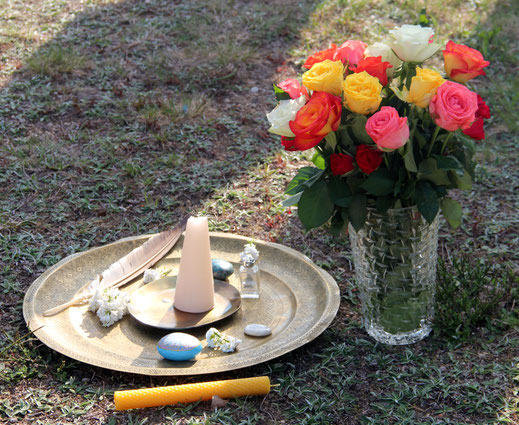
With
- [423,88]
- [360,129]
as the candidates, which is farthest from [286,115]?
[423,88]

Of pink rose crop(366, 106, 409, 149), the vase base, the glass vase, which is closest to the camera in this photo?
pink rose crop(366, 106, 409, 149)

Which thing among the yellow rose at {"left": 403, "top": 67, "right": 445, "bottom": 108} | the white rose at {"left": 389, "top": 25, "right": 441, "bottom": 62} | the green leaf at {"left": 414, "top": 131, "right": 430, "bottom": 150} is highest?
the white rose at {"left": 389, "top": 25, "right": 441, "bottom": 62}

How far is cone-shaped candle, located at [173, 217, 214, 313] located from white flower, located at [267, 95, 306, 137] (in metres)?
0.51

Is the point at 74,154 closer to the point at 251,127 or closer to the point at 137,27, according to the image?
the point at 251,127

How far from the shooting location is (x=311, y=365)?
261 cm

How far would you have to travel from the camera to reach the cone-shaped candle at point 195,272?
2.61m

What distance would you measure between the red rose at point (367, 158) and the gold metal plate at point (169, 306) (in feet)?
2.54

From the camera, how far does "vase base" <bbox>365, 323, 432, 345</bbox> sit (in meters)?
A: 2.69

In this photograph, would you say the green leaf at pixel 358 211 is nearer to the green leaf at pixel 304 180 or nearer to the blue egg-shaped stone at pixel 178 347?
the green leaf at pixel 304 180

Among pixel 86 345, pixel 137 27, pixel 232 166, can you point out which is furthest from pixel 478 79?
pixel 86 345

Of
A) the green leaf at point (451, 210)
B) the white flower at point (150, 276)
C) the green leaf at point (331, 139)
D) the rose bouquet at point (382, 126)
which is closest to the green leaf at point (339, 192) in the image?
the rose bouquet at point (382, 126)

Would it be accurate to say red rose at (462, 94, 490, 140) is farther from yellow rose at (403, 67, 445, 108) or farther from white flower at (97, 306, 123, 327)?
white flower at (97, 306, 123, 327)

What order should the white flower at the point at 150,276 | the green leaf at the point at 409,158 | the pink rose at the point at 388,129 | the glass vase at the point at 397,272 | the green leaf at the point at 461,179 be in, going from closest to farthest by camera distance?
the pink rose at the point at 388,129 < the green leaf at the point at 409,158 < the green leaf at the point at 461,179 < the glass vase at the point at 397,272 < the white flower at the point at 150,276

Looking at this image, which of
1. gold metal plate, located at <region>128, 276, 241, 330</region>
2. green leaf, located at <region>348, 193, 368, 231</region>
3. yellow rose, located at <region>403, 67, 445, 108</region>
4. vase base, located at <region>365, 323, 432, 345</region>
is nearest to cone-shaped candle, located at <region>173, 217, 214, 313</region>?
gold metal plate, located at <region>128, 276, 241, 330</region>
